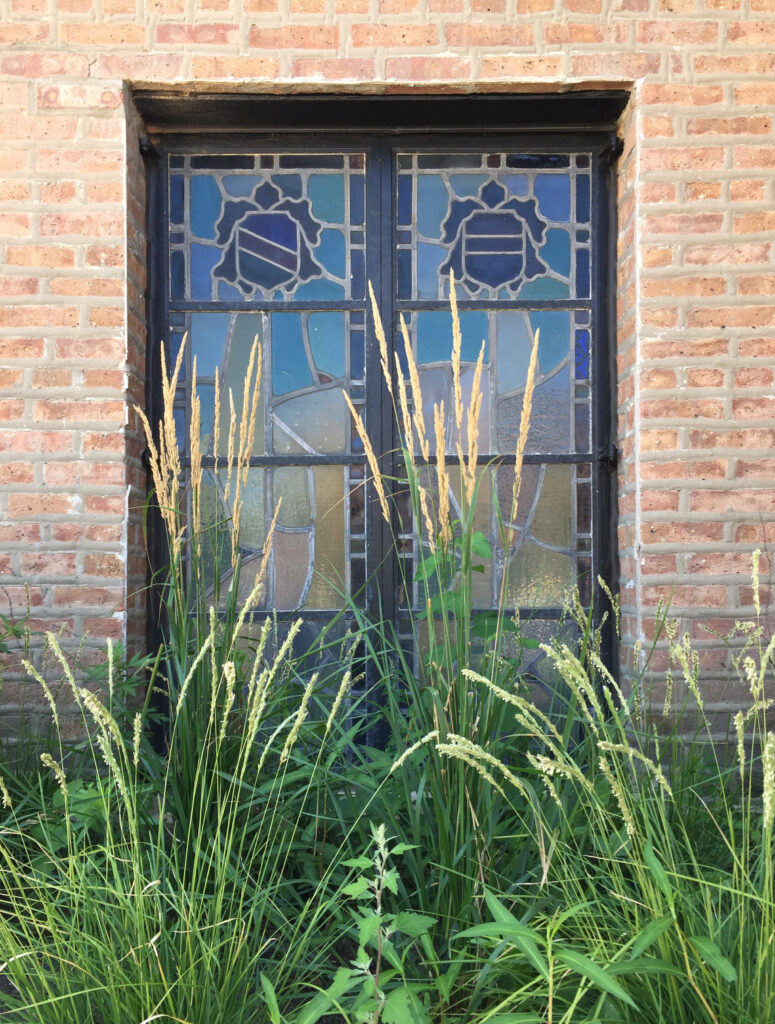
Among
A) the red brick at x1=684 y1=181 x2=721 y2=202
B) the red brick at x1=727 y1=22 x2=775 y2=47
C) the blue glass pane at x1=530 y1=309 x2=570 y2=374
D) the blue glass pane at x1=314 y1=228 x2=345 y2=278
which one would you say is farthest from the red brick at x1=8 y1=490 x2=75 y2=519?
the red brick at x1=727 y1=22 x2=775 y2=47

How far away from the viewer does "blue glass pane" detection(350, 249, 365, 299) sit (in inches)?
109

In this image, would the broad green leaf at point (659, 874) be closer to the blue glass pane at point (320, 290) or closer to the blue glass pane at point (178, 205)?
the blue glass pane at point (320, 290)

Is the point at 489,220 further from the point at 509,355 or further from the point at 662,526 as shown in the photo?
the point at 662,526

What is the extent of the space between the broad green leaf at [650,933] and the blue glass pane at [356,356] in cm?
194

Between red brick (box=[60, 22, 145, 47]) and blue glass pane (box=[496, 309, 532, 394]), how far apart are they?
138cm

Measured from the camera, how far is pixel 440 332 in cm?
278

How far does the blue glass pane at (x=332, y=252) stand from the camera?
277cm

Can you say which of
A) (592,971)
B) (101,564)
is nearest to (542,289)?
(101,564)

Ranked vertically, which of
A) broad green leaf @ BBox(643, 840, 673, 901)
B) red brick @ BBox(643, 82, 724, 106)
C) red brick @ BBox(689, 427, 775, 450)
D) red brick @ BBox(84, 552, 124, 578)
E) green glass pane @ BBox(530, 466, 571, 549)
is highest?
red brick @ BBox(643, 82, 724, 106)

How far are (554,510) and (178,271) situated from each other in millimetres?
1466

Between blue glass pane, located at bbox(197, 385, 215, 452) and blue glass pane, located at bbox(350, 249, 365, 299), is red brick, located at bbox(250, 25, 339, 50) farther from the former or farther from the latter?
blue glass pane, located at bbox(197, 385, 215, 452)

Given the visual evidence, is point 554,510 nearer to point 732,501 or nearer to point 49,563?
point 732,501

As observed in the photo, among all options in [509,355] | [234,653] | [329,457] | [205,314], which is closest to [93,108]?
[205,314]

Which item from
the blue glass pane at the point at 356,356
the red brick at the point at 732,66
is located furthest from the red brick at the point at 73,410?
the red brick at the point at 732,66
